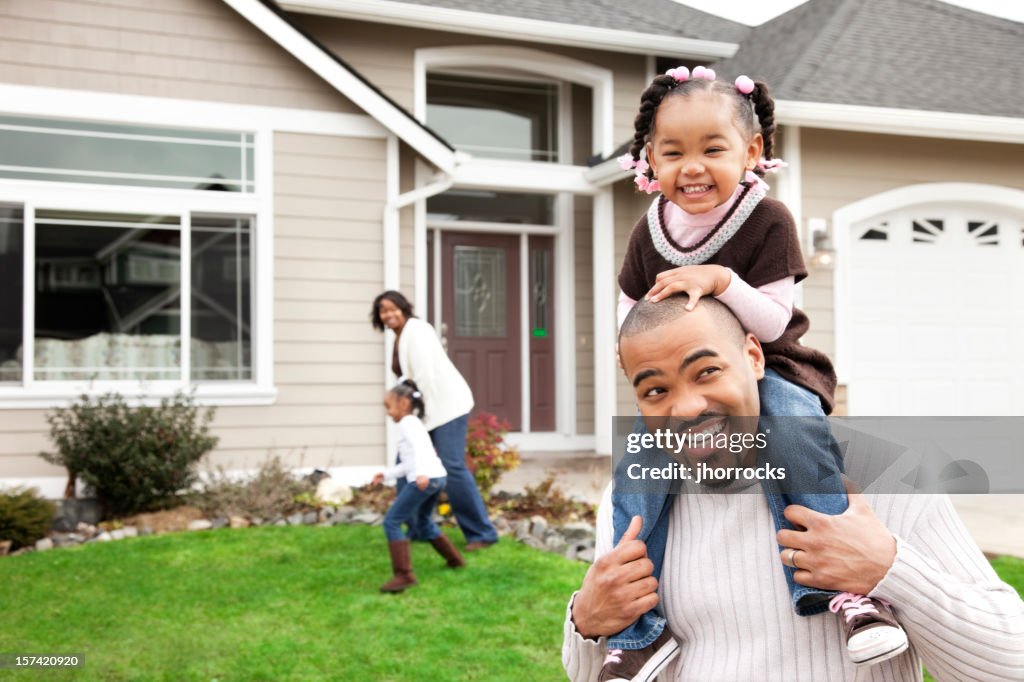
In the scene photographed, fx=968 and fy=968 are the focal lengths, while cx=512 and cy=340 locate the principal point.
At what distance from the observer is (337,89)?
9.04 metres

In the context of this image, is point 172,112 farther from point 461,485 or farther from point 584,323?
point 584,323

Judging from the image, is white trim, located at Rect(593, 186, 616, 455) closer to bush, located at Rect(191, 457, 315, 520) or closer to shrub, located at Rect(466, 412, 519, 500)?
shrub, located at Rect(466, 412, 519, 500)

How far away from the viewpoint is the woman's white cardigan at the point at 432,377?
6348 millimetres

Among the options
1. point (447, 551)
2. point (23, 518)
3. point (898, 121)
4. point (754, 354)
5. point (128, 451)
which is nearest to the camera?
point (754, 354)

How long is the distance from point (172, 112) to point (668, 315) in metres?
8.29

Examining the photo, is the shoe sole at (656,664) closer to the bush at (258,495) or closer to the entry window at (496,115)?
the bush at (258,495)

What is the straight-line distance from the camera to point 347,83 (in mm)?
8922

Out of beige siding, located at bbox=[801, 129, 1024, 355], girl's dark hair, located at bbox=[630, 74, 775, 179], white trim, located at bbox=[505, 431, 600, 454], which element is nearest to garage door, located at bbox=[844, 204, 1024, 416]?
beige siding, located at bbox=[801, 129, 1024, 355]

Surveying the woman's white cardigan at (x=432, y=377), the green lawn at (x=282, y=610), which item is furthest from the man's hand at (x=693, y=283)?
the woman's white cardigan at (x=432, y=377)

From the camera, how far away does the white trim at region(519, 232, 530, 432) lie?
11.4m

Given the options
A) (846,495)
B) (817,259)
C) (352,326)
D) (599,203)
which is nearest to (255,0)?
(352,326)

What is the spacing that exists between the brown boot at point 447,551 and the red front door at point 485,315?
17.4 feet

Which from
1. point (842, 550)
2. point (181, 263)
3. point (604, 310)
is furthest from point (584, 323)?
point (842, 550)

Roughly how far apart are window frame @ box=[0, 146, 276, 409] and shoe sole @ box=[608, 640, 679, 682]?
7.37 meters
